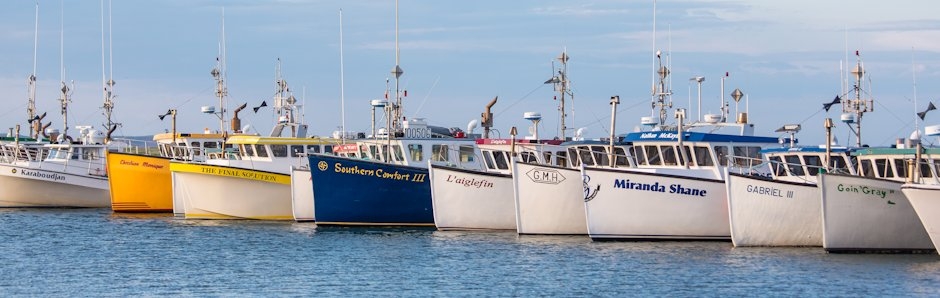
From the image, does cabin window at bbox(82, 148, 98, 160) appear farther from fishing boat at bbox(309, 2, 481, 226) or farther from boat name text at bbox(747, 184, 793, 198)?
boat name text at bbox(747, 184, 793, 198)

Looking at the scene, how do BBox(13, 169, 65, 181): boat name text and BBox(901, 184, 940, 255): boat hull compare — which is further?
BBox(13, 169, 65, 181): boat name text

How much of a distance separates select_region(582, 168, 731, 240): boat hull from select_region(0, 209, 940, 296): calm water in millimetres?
369

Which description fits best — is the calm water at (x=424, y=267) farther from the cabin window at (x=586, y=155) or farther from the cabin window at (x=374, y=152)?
the cabin window at (x=374, y=152)

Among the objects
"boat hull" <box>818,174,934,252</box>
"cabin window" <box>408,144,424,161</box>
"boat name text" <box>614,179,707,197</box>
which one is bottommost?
"boat hull" <box>818,174,934,252</box>

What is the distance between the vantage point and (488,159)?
43.6m

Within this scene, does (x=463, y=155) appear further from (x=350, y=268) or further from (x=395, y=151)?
(x=350, y=268)

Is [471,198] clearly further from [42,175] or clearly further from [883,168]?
[42,175]

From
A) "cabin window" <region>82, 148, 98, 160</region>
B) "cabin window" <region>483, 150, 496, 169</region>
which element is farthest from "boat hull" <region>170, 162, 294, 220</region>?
"cabin window" <region>82, 148, 98, 160</region>

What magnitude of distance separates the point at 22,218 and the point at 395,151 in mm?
15572

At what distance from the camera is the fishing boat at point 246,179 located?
4716cm

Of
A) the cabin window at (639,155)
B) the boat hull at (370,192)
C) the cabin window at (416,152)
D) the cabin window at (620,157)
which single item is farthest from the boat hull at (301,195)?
the cabin window at (639,155)

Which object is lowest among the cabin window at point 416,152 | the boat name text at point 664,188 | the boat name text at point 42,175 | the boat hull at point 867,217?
the boat hull at point 867,217

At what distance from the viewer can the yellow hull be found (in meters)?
52.4

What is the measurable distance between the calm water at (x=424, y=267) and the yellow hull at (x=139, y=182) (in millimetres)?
9579
